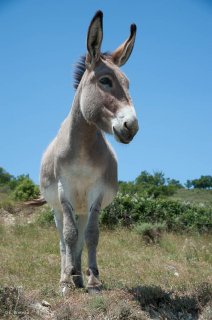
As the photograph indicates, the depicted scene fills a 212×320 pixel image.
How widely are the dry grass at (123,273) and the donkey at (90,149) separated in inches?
21.8

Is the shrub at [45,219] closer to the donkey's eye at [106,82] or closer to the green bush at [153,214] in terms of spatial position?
the green bush at [153,214]

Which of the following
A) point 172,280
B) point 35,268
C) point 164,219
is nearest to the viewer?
point 172,280

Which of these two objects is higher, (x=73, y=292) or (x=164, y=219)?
(x=164, y=219)

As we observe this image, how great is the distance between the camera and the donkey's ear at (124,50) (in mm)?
6633

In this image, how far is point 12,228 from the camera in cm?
1438

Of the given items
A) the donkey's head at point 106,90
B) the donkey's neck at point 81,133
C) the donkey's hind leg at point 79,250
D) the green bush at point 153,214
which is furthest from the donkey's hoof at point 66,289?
the green bush at point 153,214

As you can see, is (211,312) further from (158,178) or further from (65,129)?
(158,178)

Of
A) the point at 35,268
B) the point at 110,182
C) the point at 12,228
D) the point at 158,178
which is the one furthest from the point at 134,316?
the point at 158,178

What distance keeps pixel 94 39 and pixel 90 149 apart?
147 cm

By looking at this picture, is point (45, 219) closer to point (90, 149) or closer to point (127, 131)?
point (90, 149)

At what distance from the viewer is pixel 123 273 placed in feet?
28.9

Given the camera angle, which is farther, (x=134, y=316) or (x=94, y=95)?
(x=94, y=95)

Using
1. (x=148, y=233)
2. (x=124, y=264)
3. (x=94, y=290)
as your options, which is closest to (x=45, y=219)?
(x=148, y=233)

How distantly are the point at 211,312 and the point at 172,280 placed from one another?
2255 mm
